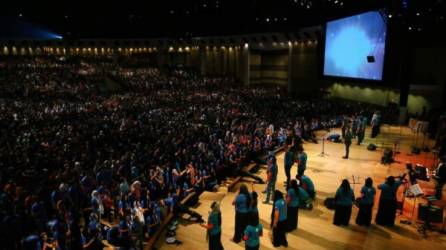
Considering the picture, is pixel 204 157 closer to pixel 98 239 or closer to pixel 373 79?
pixel 98 239

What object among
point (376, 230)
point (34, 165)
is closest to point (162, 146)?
point (34, 165)

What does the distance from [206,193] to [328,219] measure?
464 centimetres

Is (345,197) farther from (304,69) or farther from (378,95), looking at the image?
(304,69)

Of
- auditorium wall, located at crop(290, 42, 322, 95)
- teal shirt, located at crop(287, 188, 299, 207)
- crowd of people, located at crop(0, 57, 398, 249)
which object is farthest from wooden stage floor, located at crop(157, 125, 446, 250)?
auditorium wall, located at crop(290, 42, 322, 95)

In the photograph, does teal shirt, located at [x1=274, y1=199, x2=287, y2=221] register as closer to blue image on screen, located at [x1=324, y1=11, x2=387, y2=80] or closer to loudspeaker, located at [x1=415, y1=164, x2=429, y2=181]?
loudspeaker, located at [x1=415, y1=164, x2=429, y2=181]

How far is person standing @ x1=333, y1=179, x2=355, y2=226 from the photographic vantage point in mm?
9469

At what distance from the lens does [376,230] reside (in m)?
9.56

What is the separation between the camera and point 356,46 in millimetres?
25344

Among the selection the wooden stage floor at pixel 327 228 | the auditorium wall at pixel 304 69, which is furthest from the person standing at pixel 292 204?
the auditorium wall at pixel 304 69

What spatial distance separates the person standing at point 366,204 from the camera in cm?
938

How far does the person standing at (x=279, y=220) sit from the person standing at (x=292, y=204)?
0.68 metres

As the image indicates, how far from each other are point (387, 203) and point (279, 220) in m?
3.31

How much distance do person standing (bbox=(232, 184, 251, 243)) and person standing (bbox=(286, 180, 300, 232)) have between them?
117 cm

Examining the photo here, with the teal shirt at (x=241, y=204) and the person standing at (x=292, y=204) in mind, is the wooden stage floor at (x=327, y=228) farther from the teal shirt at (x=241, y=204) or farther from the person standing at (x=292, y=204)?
the teal shirt at (x=241, y=204)
